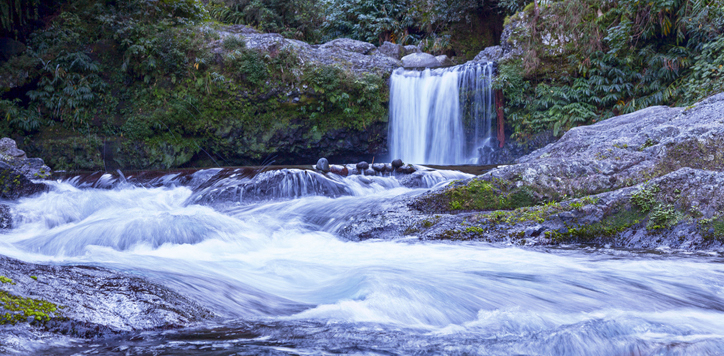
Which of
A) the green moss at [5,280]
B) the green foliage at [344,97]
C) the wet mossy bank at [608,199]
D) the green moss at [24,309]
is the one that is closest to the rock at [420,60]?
the green foliage at [344,97]

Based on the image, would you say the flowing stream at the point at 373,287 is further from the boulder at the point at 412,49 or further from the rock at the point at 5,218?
the boulder at the point at 412,49

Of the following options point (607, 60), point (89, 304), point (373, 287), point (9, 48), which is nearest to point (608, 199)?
point (373, 287)

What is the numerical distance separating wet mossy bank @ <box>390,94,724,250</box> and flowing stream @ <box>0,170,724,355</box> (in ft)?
0.87

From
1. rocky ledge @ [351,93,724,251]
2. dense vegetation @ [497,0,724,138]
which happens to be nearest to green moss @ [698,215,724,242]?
rocky ledge @ [351,93,724,251]

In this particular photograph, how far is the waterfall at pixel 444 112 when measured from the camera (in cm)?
1245

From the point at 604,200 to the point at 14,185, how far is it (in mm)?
8363

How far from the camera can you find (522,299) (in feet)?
9.90

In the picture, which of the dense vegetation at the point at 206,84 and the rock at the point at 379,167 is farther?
the dense vegetation at the point at 206,84

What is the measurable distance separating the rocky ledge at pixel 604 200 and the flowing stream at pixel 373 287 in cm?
26

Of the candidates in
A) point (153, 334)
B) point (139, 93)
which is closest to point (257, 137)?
point (139, 93)

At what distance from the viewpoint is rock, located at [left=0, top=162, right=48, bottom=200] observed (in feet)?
22.9

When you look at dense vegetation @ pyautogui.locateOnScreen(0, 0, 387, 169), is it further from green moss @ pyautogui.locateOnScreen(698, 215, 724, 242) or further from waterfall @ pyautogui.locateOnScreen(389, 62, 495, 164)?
green moss @ pyautogui.locateOnScreen(698, 215, 724, 242)

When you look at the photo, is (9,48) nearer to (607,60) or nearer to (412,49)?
(412,49)

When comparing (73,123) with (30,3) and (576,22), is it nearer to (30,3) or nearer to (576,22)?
(30,3)
